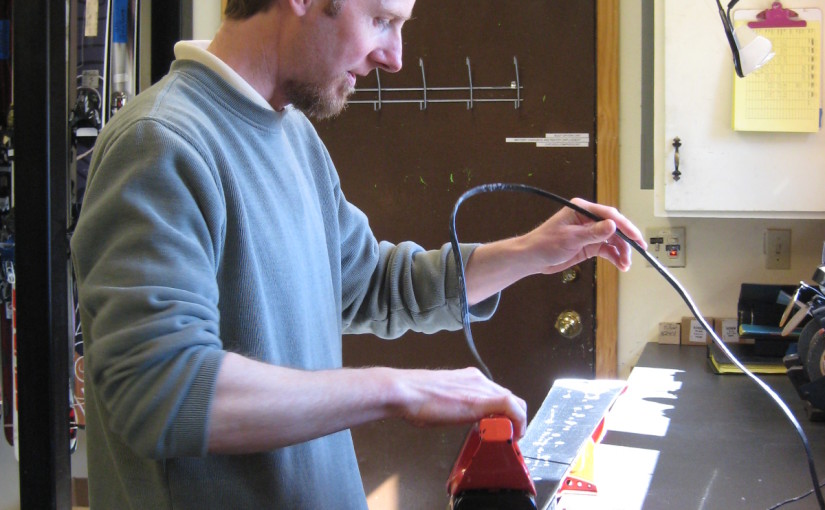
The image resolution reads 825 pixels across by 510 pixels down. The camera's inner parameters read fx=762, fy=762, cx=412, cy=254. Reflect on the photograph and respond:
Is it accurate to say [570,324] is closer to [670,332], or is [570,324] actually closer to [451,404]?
[670,332]

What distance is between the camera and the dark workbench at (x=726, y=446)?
1233 mm

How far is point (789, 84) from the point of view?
2.08 m

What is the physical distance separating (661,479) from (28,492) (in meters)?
1.30

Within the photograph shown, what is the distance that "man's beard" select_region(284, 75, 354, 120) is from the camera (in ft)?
3.68

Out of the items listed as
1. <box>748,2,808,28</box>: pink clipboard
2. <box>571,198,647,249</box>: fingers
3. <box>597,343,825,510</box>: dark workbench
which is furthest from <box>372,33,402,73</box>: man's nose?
<box>748,2,808,28</box>: pink clipboard

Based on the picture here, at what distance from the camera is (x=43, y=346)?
5.25 ft

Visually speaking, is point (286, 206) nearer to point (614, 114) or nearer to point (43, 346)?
point (43, 346)

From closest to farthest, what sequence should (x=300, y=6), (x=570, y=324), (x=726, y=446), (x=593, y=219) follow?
1. (x=300, y=6)
2. (x=593, y=219)
3. (x=726, y=446)
4. (x=570, y=324)

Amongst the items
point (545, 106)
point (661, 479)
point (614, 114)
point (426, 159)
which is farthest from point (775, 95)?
point (661, 479)

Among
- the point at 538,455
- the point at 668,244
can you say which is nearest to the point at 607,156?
the point at 668,244

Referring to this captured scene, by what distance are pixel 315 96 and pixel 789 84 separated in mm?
1520

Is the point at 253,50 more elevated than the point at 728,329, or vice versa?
the point at 253,50

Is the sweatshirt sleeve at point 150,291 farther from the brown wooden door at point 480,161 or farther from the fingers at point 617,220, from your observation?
the brown wooden door at point 480,161

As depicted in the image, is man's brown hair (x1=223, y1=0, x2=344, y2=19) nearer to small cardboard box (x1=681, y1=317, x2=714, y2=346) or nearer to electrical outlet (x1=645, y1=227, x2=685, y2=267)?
electrical outlet (x1=645, y1=227, x2=685, y2=267)
